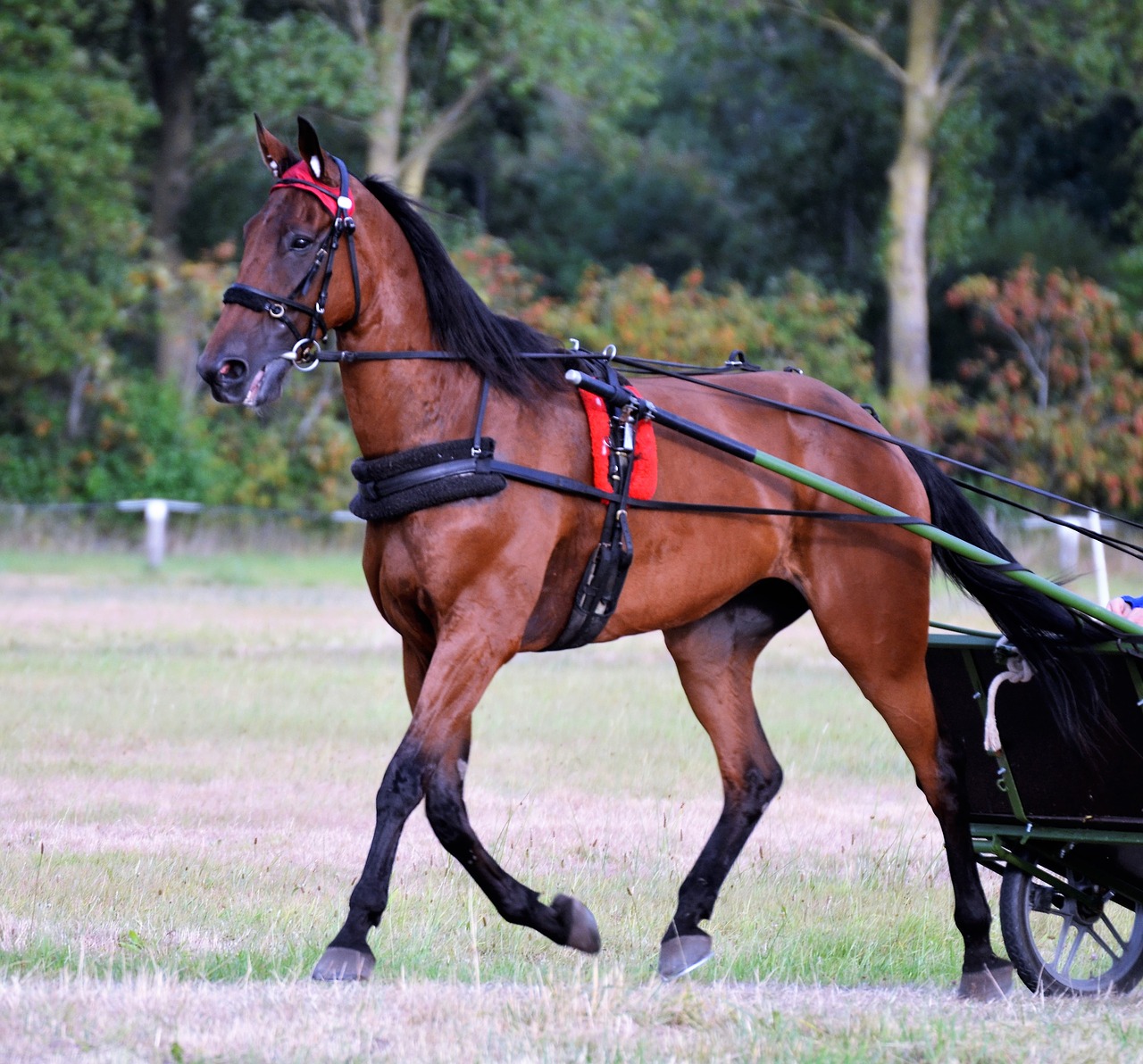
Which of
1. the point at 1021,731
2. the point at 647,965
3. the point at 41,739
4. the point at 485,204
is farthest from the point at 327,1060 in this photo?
the point at 485,204

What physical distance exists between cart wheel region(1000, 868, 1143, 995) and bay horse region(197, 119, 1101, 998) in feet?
0.29

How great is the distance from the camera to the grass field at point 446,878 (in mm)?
3883

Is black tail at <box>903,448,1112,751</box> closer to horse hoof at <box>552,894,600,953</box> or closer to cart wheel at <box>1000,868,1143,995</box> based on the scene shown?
cart wheel at <box>1000,868,1143,995</box>

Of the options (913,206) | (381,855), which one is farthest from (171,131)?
(381,855)

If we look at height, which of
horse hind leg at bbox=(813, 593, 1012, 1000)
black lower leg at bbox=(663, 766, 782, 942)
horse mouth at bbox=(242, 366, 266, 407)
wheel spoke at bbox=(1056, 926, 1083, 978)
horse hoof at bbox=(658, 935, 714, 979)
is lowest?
horse hoof at bbox=(658, 935, 714, 979)

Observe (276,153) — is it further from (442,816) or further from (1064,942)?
(1064,942)

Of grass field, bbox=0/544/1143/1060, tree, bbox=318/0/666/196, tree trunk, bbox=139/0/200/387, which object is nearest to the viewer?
grass field, bbox=0/544/1143/1060

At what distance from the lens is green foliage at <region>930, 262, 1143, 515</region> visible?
923 inches

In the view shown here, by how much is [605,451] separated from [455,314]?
1.98ft

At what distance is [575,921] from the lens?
462cm

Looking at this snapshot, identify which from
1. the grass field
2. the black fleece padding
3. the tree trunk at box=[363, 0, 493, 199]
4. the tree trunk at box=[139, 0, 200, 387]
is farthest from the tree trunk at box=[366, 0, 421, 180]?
the black fleece padding

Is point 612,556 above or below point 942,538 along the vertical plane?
below

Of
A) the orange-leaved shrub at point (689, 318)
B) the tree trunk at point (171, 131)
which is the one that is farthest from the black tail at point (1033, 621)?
the tree trunk at point (171, 131)

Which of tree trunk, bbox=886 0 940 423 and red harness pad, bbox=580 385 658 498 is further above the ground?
tree trunk, bbox=886 0 940 423
